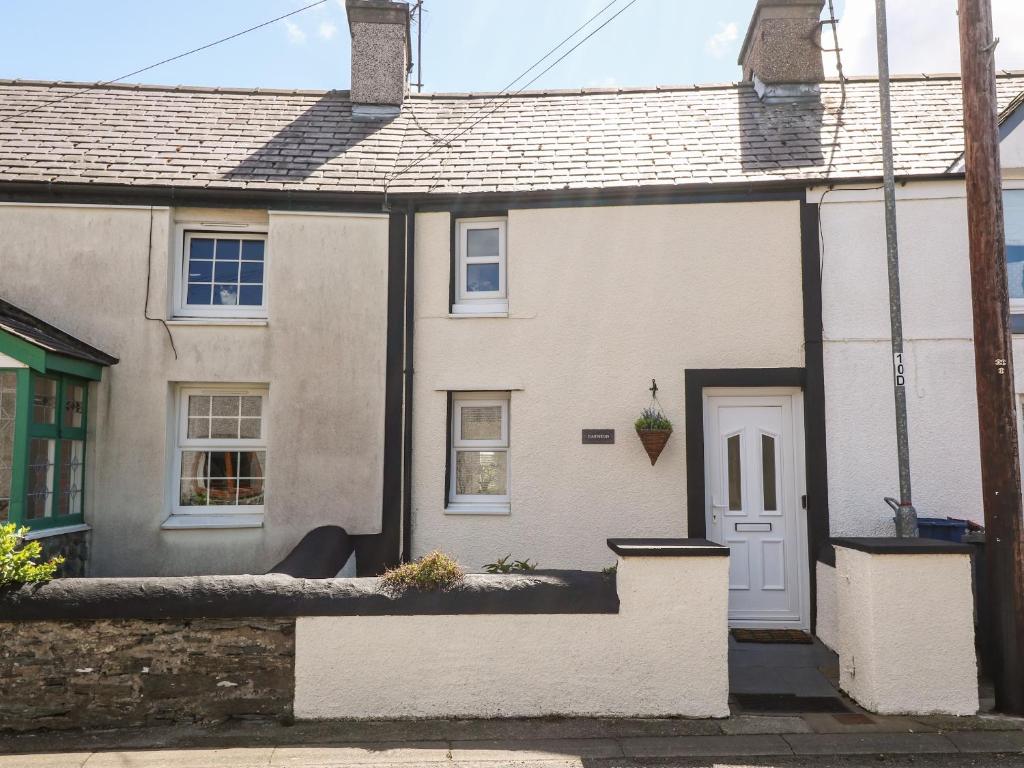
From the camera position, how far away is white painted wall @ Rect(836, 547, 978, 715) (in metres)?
5.49

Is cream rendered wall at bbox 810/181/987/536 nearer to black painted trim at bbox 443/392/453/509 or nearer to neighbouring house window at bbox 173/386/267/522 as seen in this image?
black painted trim at bbox 443/392/453/509

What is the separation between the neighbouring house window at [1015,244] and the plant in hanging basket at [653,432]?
396 cm

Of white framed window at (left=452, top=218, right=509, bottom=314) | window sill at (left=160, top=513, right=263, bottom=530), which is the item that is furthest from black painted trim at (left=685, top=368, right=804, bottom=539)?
window sill at (left=160, top=513, right=263, bottom=530)

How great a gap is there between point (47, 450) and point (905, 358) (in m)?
9.02

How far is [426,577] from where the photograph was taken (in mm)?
5434

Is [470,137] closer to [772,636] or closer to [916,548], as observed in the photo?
[772,636]

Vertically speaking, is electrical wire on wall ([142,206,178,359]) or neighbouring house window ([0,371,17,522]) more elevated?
electrical wire on wall ([142,206,178,359])

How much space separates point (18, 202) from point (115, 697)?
619cm

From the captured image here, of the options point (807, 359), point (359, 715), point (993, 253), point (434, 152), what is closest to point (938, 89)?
point (807, 359)

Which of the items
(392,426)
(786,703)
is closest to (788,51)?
(392,426)

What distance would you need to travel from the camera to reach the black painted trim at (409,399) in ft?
27.4

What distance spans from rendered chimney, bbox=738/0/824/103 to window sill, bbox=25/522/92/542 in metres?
10.4

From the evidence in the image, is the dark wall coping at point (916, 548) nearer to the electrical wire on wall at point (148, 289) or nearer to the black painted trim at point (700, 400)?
the black painted trim at point (700, 400)

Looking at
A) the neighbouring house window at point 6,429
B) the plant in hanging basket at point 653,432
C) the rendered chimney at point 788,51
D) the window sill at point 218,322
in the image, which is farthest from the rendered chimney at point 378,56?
the plant in hanging basket at point 653,432
